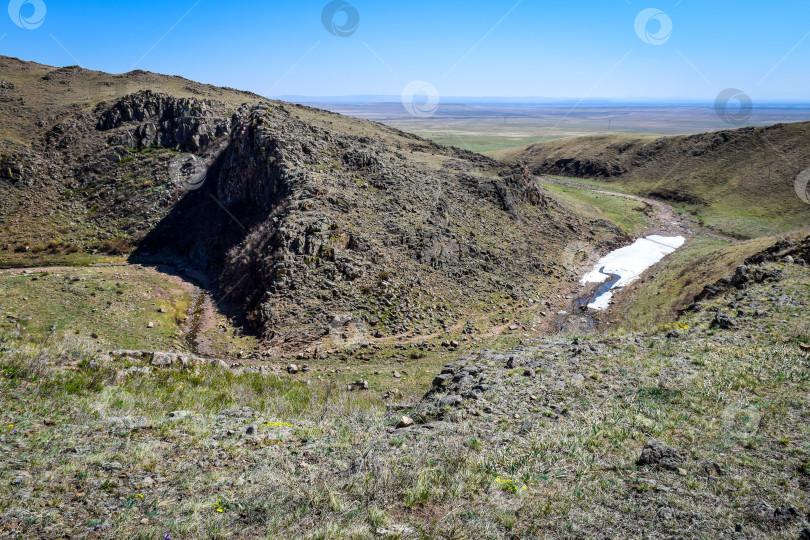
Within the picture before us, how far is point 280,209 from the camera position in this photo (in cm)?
2744

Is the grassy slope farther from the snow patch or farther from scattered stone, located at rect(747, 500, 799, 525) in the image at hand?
the snow patch

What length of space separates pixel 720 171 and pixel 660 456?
7496 centimetres

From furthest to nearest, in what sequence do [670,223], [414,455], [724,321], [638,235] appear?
[670,223] → [638,235] → [724,321] → [414,455]

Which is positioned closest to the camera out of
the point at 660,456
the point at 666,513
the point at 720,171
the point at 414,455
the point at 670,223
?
the point at 666,513

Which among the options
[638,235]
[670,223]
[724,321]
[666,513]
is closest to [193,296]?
[666,513]

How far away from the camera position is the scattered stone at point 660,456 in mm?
7469

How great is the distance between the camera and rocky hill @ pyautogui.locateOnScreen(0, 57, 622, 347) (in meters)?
24.2

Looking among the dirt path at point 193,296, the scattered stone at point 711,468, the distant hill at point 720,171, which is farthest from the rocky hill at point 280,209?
the distant hill at point 720,171

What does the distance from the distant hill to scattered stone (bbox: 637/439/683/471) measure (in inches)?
2008

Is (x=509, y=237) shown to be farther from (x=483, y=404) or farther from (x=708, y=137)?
(x=708, y=137)

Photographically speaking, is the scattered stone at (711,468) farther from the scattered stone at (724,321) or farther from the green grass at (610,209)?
the green grass at (610,209)

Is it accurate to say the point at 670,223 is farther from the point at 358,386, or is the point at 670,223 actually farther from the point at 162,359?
the point at 162,359

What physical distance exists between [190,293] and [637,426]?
27.0 m

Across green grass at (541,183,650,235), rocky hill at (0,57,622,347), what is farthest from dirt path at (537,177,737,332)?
rocky hill at (0,57,622,347)
